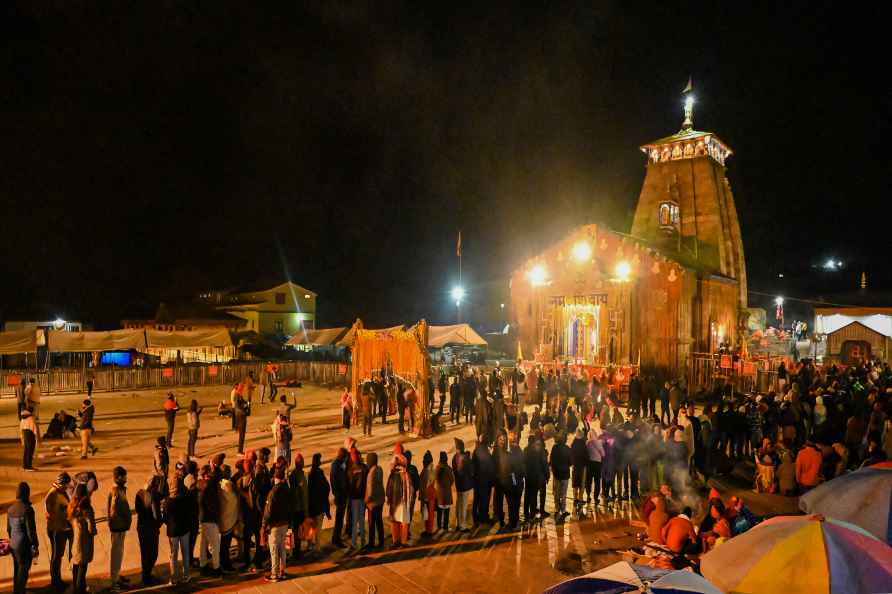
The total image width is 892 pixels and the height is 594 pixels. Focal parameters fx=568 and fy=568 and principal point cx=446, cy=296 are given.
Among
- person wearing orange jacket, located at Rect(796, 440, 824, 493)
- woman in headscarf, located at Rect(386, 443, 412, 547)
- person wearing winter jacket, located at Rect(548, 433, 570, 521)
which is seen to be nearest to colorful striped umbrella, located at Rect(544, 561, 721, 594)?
woman in headscarf, located at Rect(386, 443, 412, 547)

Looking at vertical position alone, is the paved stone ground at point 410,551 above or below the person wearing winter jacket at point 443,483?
below

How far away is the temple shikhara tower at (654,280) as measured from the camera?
26.0m

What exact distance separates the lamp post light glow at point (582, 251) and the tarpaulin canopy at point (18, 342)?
84.7 ft

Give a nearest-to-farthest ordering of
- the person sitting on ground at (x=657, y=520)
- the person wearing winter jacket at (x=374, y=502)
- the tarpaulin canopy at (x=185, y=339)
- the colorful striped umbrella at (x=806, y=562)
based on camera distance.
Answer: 1. the colorful striped umbrella at (x=806, y=562)
2. the person sitting on ground at (x=657, y=520)
3. the person wearing winter jacket at (x=374, y=502)
4. the tarpaulin canopy at (x=185, y=339)

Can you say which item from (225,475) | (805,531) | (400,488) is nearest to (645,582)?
(805,531)

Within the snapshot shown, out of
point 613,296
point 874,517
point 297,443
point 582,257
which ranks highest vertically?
point 582,257

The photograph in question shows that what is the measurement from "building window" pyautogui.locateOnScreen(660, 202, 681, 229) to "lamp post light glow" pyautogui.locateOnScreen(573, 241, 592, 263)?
7.40 metres

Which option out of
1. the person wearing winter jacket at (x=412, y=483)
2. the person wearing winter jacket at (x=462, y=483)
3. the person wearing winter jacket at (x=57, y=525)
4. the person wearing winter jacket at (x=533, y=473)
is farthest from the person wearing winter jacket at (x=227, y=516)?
the person wearing winter jacket at (x=533, y=473)

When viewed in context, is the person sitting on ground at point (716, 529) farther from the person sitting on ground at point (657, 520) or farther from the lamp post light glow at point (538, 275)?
the lamp post light glow at point (538, 275)

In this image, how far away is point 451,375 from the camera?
2733cm

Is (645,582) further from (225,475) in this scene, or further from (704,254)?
(704,254)

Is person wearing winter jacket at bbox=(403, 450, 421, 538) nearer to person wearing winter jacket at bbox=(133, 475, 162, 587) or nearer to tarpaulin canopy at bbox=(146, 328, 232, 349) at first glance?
person wearing winter jacket at bbox=(133, 475, 162, 587)

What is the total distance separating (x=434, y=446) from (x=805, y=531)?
11.1 metres

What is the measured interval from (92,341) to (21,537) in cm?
2468
